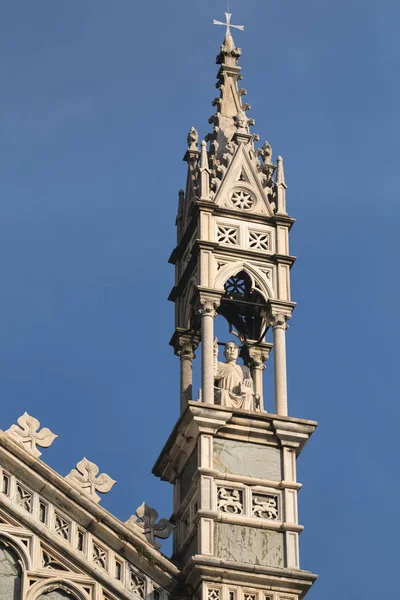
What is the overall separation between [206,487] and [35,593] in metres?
3.02

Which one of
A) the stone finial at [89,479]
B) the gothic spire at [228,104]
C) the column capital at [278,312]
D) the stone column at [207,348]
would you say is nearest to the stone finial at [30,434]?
the stone finial at [89,479]

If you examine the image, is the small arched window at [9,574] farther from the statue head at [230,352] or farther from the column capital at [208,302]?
the statue head at [230,352]

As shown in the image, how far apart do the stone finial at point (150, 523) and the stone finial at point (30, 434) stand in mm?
1675

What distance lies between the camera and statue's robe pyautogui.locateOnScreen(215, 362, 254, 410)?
32.5 m

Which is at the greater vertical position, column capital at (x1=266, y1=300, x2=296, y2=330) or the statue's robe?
column capital at (x1=266, y1=300, x2=296, y2=330)

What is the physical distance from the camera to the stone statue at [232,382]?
32562mm

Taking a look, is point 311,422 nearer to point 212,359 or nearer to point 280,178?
point 212,359

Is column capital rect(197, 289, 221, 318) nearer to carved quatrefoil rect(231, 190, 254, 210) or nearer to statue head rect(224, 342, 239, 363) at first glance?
statue head rect(224, 342, 239, 363)

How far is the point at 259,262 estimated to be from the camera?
33500 mm

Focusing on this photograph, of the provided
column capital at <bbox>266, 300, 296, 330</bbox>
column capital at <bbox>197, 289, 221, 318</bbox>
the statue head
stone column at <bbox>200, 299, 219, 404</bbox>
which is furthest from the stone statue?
column capital at <bbox>266, 300, 296, 330</bbox>

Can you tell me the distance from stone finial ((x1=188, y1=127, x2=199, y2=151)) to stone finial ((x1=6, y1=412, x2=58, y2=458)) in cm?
655

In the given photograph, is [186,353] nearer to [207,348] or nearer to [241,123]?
[207,348]

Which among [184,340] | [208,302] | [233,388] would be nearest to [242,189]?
[208,302]

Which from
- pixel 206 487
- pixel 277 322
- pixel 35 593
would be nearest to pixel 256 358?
pixel 277 322
